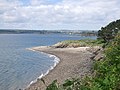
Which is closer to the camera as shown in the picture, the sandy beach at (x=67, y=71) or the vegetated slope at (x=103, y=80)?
the vegetated slope at (x=103, y=80)

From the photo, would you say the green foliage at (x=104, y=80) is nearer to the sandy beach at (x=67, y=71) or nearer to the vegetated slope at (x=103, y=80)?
the vegetated slope at (x=103, y=80)

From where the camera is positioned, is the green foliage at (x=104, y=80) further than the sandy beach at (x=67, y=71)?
No

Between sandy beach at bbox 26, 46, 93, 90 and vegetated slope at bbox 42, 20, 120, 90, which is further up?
vegetated slope at bbox 42, 20, 120, 90

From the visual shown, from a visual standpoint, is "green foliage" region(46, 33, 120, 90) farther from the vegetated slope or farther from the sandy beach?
the sandy beach

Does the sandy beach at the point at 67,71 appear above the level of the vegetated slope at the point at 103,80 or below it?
below

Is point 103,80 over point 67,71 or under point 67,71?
over

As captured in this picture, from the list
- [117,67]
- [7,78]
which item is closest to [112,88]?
[117,67]

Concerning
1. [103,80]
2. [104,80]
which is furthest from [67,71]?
[104,80]

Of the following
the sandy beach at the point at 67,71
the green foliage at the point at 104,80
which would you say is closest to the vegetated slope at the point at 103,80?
the green foliage at the point at 104,80

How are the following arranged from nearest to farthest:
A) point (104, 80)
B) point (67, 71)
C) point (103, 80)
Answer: point (104, 80), point (103, 80), point (67, 71)

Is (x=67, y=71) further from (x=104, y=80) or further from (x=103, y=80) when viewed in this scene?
(x=104, y=80)

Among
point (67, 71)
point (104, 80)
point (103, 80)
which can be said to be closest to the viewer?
point (104, 80)

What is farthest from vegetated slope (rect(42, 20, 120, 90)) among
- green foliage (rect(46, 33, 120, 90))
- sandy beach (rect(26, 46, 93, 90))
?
sandy beach (rect(26, 46, 93, 90))

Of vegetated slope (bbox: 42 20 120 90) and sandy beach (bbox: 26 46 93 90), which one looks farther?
sandy beach (bbox: 26 46 93 90)
